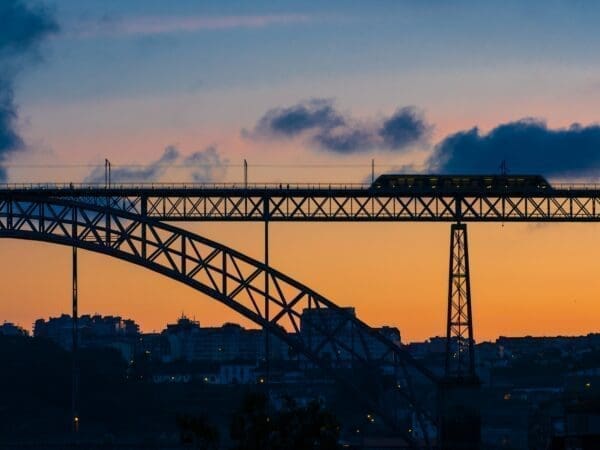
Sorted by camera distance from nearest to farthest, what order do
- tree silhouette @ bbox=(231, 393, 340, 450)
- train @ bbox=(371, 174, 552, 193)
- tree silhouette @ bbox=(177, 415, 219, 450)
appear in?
tree silhouette @ bbox=(177, 415, 219, 450)
tree silhouette @ bbox=(231, 393, 340, 450)
train @ bbox=(371, 174, 552, 193)

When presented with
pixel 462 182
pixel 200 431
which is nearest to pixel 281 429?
pixel 200 431

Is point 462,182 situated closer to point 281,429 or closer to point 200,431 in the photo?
point 281,429

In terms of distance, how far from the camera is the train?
11944cm

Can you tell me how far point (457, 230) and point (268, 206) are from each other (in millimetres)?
10149

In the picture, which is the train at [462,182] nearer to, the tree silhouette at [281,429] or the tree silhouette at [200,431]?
the tree silhouette at [281,429]

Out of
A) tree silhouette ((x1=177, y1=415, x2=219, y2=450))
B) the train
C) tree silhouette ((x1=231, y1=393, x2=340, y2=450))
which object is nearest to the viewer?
tree silhouette ((x1=177, y1=415, x2=219, y2=450))

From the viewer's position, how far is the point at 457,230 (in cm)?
11769

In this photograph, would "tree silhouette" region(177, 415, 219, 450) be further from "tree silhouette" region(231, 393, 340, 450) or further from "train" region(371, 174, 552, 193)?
"train" region(371, 174, 552, 193)

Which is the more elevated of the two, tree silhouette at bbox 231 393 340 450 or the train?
the train

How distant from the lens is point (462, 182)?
120 metres

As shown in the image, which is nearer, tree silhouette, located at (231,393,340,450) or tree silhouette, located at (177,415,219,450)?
tree silhouette, located at (177,415,219,450)

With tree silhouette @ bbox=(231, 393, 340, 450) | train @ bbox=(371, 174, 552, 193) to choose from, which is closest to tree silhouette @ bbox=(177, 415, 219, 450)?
tree silhouette @ bbox=(231, 393, 340, 450)

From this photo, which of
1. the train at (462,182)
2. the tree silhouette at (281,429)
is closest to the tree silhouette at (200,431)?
the tree silhouette at (281,429)

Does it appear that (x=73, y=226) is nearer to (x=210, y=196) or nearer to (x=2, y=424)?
(x=210, y=196)
